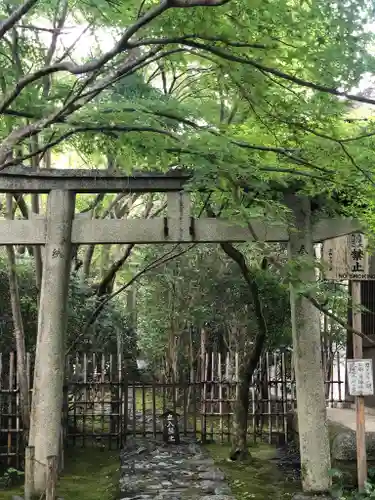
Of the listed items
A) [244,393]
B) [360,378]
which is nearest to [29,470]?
[360,378]

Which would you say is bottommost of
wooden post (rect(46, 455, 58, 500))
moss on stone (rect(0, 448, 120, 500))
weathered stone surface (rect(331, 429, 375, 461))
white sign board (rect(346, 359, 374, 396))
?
moss on stone (rect(0, 448, 120, 500))

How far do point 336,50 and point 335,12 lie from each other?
310 millimetres

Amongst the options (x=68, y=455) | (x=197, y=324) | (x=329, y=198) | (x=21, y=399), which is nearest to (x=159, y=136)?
(x=329, y=198)

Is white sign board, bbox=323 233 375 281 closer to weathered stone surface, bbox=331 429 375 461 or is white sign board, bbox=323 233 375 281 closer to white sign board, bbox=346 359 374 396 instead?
white sign board, bbox=346 359 374 396

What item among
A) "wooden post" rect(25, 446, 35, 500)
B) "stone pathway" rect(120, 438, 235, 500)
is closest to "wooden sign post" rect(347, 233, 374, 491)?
"stone pathway" rect(120, 438, 235, 500)

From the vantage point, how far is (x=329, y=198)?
826cm

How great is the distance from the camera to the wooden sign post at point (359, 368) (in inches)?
294

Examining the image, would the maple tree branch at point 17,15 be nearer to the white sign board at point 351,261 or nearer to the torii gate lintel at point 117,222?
the torii gate lintel at point 117,222

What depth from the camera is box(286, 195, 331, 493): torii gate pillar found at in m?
8.16

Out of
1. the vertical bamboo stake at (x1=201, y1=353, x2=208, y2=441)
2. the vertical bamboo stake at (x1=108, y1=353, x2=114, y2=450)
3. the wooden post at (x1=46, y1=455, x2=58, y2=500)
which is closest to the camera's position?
the wooden post at (x1=46, y1=455, x2=58, y2=500)

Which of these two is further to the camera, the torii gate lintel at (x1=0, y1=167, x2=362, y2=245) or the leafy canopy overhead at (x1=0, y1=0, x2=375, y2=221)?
the torii gate lintel at (x1=0, y1=167, x2=362, y2=245)

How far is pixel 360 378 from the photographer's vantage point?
7.57m

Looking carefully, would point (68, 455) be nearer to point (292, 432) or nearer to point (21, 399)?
point (21, 399)

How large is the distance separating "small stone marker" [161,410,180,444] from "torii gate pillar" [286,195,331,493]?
4.18 metres
